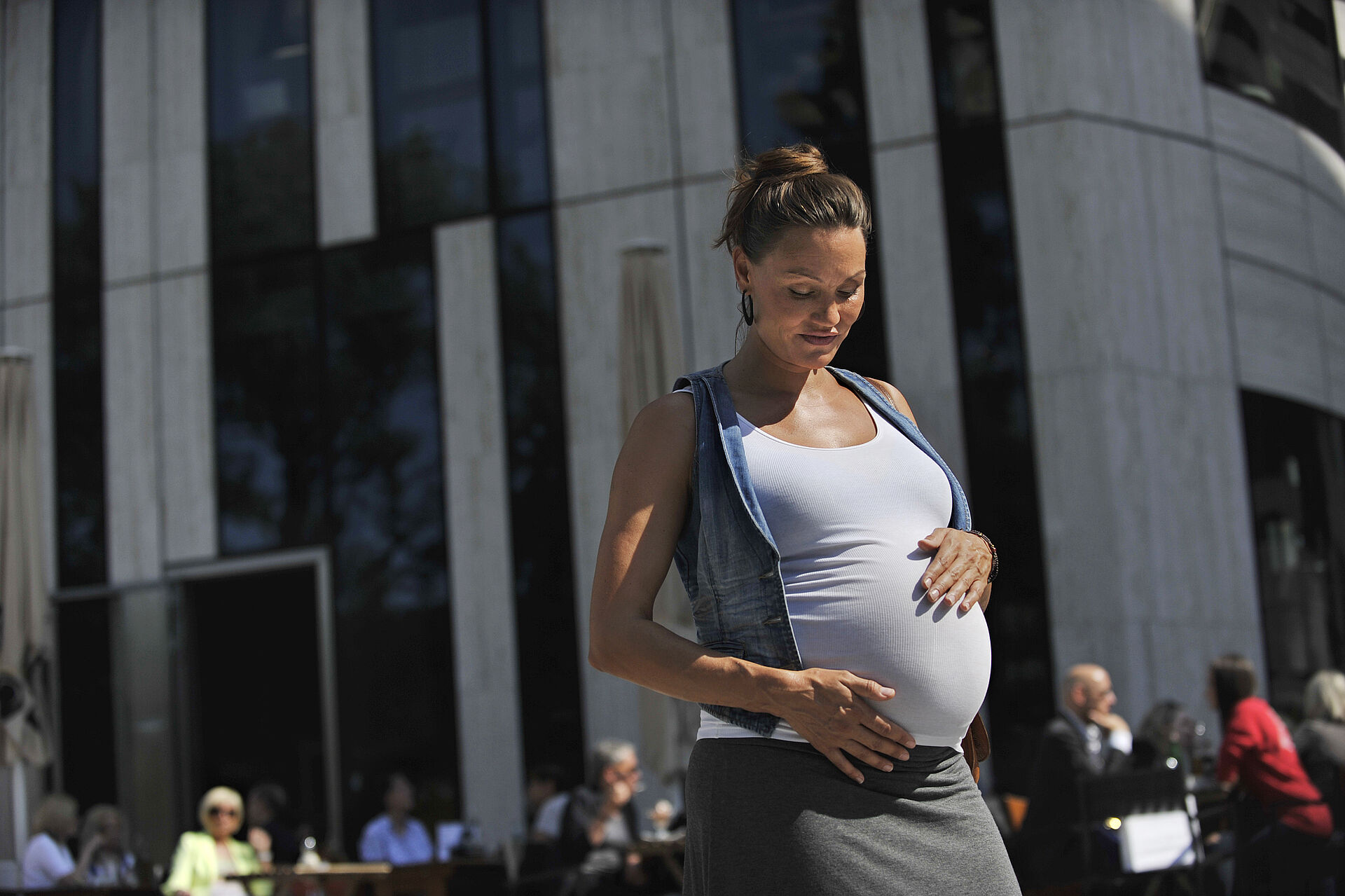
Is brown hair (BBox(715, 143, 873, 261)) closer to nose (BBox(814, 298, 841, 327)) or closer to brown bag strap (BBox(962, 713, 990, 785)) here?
nose (BBox(814, 298, 841, 327))

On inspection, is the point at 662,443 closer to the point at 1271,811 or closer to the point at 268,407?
the point at 1271,811

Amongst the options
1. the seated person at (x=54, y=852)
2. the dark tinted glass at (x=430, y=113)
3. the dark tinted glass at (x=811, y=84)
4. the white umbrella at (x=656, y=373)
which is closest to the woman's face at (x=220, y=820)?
the seated person at (x=54, y=852)

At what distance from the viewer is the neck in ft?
7.33

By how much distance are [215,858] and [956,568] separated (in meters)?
7.51

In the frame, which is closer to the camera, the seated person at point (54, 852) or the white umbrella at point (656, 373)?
the white umbrella at point (656, 373)

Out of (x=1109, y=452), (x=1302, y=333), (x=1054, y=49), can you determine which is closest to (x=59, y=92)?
(x=1054, y=49)

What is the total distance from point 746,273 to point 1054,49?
10.4 m

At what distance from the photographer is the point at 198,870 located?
8383 mm

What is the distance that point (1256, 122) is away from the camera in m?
12.6

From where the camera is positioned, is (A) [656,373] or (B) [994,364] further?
(B) [994,364]

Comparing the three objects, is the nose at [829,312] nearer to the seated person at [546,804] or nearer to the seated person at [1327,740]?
the seated person at [1327,740]

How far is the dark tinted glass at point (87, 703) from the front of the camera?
13.4 m

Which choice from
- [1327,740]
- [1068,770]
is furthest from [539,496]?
[1327,740]

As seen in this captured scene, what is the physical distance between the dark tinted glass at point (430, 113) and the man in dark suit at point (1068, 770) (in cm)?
715
